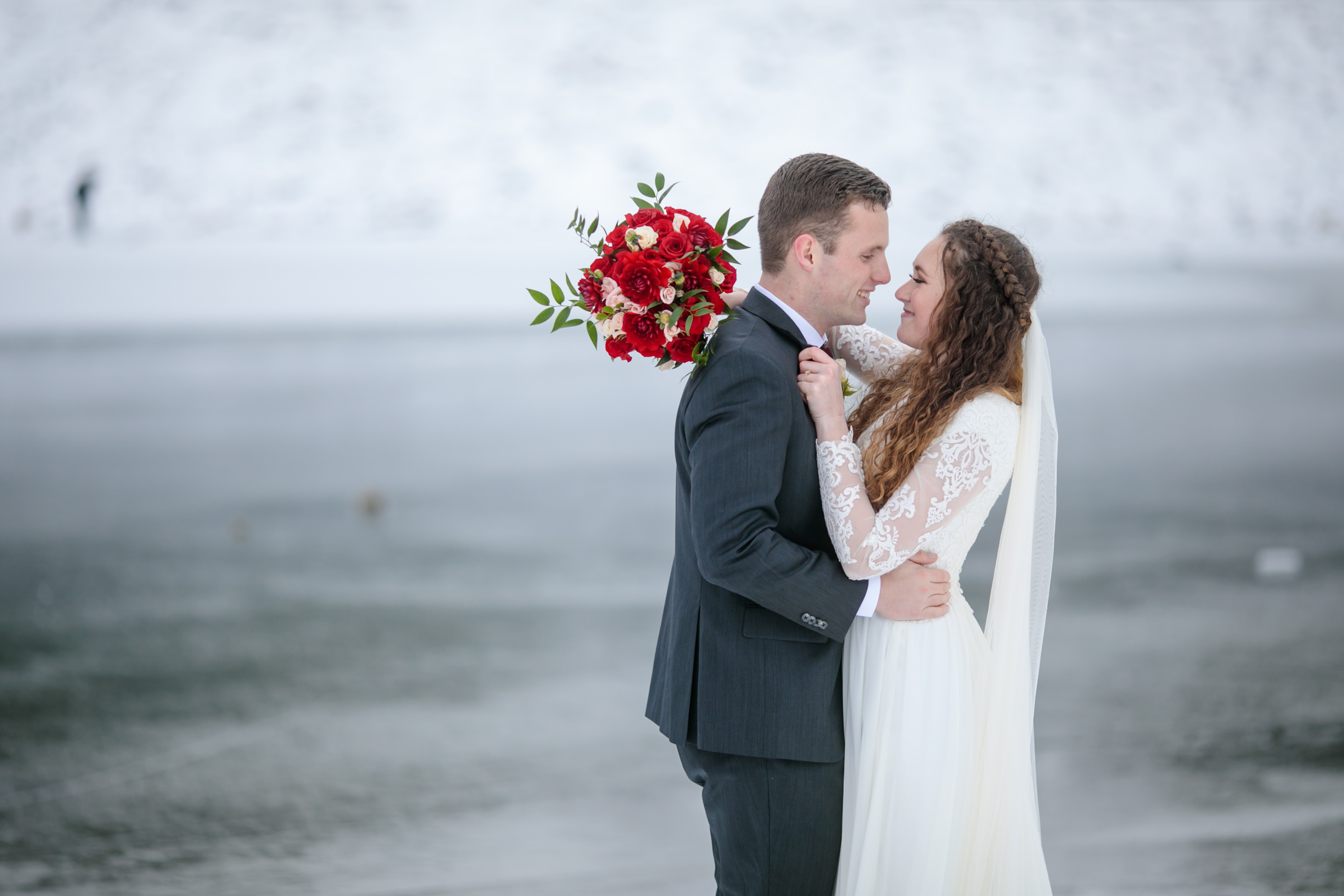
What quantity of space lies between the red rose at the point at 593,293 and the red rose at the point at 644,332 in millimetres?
68

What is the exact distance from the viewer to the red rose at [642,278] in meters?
1.58

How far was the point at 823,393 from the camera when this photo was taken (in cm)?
164

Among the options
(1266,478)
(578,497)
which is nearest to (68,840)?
(578,497)

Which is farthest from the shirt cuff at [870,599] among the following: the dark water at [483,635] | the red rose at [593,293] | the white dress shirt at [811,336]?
the dark water at [483,635]

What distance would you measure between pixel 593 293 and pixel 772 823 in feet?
2.83

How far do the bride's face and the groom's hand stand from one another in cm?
36

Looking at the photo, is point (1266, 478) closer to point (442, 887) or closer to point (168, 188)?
point (442, 887)

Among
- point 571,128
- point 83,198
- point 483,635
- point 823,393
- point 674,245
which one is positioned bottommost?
point 483,635

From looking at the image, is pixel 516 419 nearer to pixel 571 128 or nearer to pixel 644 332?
pixel 571 128

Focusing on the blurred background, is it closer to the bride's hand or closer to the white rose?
the bride's hand

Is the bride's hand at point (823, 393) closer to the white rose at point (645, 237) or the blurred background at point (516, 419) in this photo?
the white rose at point (645, 237)

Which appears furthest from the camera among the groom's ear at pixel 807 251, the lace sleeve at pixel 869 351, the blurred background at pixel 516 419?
A: the blurred background at pixel 516 419

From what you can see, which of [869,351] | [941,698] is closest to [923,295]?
[869,351]

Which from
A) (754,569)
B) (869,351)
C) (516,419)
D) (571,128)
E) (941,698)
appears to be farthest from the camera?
(571,128)
